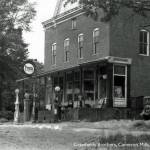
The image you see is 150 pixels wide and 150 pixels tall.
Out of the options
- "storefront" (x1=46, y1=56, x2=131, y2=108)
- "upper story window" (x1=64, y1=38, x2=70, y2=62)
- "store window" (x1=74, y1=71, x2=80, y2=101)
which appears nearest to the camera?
"storefront" (x1=46, y1=56, x2=131, y2=108)

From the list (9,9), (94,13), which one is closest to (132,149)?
(94,13)

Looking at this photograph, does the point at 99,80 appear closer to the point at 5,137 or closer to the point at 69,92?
the point at 69,92

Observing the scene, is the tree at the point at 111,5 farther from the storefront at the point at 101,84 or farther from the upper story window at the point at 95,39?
the upper story window at the point at 95,39

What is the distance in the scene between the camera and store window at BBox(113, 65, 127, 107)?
31112 mm

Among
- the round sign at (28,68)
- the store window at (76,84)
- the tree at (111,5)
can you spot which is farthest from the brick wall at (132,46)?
the tree at (111,5)

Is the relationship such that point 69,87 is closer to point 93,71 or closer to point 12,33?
point 93,71

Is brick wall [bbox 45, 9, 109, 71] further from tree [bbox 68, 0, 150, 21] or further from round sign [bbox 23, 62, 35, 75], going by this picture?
tree [bbox 68, 0, 150, 21]

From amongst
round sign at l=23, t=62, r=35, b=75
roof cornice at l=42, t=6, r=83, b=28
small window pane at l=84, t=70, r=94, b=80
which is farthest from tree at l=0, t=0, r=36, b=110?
round sign at l=23, t=62, r=35, b=75

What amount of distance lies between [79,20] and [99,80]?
19.5 ft

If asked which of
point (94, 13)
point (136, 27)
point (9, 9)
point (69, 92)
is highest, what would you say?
point (9, 9)

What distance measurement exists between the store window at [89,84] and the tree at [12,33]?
1455cm

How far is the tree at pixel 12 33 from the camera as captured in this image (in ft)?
150

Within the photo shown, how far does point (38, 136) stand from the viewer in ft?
49.4

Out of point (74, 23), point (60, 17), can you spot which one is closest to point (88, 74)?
point (74, 23)
